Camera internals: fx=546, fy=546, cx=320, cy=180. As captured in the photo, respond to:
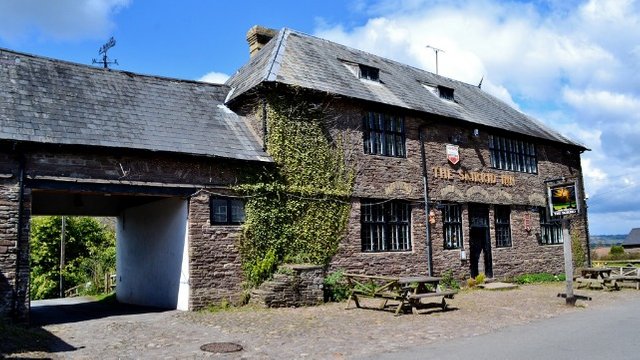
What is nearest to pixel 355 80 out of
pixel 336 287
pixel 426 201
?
pixel 426 201

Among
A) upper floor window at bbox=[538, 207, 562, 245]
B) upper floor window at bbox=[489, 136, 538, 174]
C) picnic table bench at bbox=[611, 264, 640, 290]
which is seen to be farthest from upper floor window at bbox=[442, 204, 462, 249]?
upper floor window at bbox=[538, 207, 562, 245]

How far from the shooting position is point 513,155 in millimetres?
24047

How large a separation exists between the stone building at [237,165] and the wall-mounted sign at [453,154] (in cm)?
6

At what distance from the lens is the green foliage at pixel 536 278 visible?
73.3ft

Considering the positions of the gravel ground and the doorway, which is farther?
the doorway

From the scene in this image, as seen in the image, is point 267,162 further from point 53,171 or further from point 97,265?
point 97,265

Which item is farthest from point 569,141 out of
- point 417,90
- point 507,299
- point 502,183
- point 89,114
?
point 89,114

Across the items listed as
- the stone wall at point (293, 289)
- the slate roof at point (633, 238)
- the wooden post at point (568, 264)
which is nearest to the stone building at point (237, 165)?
the stone wall at point (293, 289)

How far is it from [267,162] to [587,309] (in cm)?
947

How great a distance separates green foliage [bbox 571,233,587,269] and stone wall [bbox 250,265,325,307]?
16179 mm

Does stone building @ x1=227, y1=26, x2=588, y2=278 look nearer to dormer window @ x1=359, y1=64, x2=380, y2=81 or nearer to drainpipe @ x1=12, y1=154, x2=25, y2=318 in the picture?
dormer window @ x1=359, y1=64, x2=380, y2=81

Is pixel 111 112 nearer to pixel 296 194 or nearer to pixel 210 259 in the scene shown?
pixel 210 259

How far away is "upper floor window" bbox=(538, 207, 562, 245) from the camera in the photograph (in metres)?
24.7

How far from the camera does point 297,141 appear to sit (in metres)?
16.6
